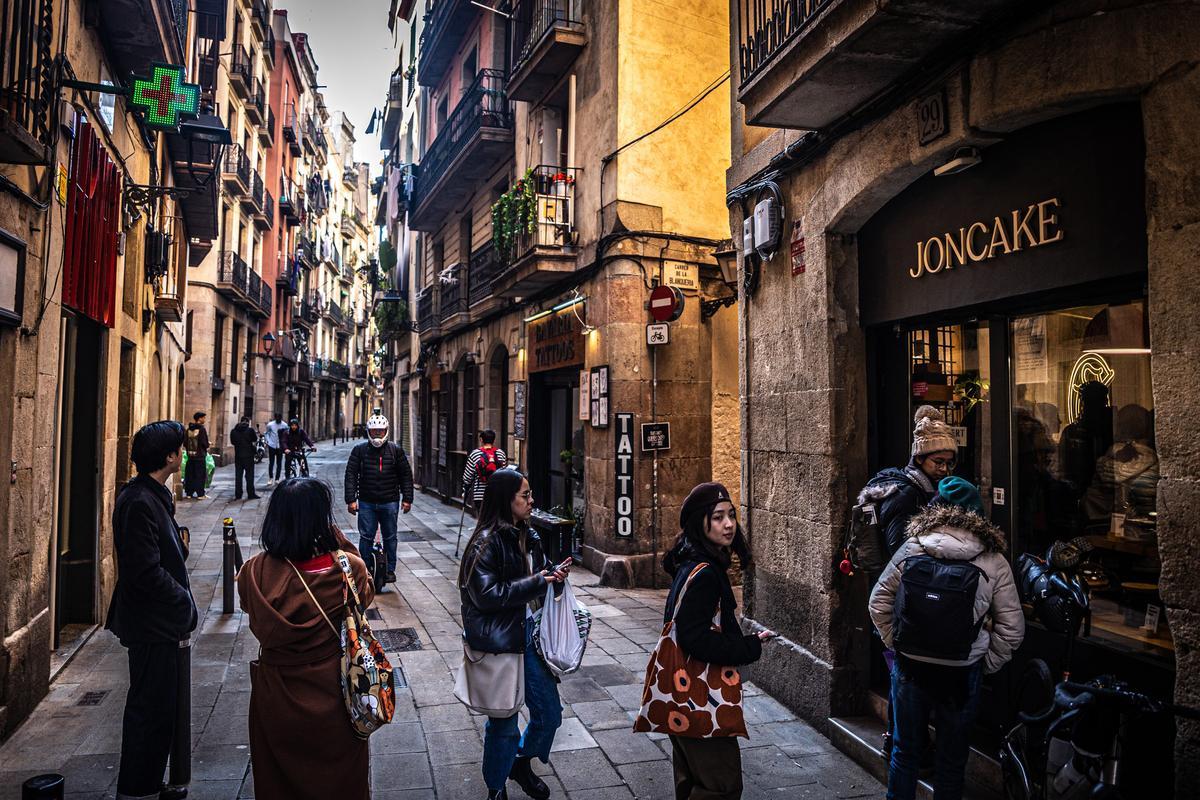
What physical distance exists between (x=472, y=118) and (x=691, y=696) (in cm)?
1340

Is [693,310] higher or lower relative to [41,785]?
higher

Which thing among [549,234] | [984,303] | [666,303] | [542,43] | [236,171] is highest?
[236,171]

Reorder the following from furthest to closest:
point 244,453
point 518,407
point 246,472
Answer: point 246,472, point 244,453, point 518,407

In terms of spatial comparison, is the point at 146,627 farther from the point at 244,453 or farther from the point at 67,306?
the point at 244,453

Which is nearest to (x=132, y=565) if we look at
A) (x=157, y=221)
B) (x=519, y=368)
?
(x=157, y=221)

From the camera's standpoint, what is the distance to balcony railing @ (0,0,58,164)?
4.29 m

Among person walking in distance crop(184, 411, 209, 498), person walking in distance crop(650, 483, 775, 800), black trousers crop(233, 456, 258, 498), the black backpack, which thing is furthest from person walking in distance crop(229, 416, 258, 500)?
the black backpack

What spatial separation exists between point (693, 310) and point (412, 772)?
691cm

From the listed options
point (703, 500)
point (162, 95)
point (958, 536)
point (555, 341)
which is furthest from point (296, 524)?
point (555, 341)

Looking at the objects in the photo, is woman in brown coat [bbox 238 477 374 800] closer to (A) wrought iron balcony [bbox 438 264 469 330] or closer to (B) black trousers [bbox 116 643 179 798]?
(B) black trousers [bbox 116 643 179 798]

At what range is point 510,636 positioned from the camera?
3633 millimetres

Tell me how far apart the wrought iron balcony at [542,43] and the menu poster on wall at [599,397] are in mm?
4529

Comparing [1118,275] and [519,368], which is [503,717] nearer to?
[1118,275]

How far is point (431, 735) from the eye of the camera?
4871 mm
